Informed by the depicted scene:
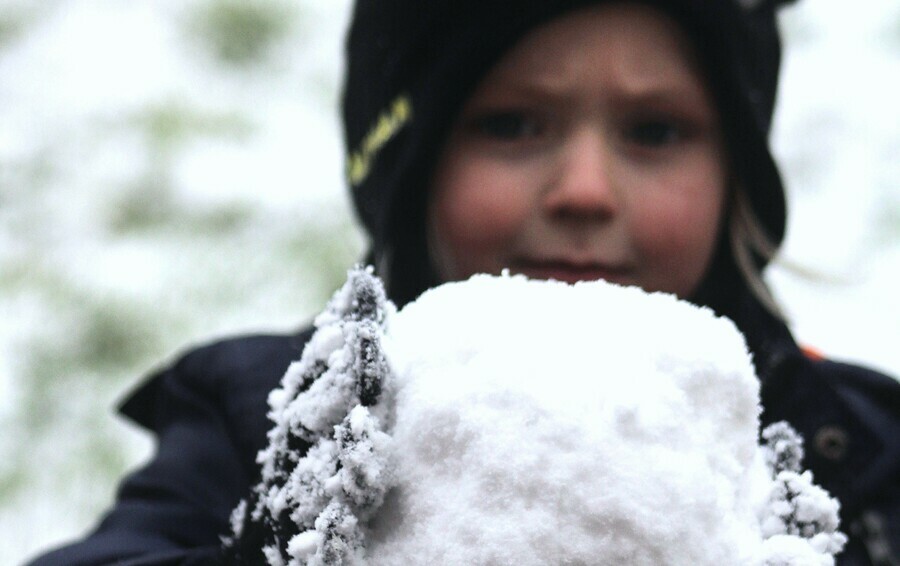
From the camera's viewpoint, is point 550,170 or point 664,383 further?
point 550,170

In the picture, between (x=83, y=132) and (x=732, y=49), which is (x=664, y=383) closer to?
(x=732, y=49)

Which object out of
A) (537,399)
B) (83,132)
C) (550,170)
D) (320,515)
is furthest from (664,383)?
(83,132)

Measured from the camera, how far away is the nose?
2.80ft

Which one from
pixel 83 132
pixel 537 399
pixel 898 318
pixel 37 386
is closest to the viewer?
pixel 537 399

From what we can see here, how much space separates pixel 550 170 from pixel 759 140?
0.23 metres

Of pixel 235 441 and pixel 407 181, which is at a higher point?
pixel 407 181

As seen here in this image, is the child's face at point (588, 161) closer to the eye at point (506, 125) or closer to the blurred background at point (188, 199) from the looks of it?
the eye at point (506, 125)

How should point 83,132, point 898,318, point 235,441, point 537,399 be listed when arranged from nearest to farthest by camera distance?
point 537,399 < point 235,441 < point 898,318 < point 83,132

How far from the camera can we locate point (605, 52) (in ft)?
3.00

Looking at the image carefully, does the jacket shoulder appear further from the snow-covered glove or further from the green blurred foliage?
the green blurred foliage

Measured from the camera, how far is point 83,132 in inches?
93.3

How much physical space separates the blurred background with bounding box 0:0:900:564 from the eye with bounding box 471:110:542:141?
3.56ft

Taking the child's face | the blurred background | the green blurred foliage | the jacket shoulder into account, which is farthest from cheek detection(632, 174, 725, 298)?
the green blurred foliage

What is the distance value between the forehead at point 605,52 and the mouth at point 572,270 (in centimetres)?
15
